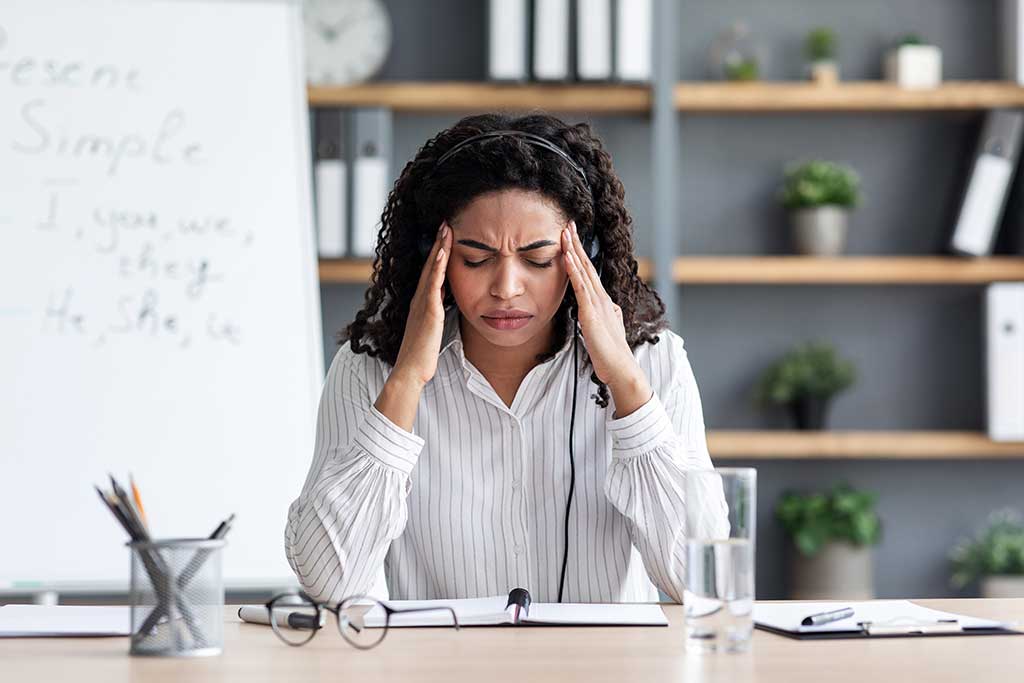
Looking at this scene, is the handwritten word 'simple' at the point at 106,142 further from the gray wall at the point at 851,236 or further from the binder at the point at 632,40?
the binder at the point at 632,40

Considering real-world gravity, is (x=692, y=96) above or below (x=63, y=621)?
above

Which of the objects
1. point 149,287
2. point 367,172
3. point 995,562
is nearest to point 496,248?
point 149,287

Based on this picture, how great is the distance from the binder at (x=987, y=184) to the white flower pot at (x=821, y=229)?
0.87 feet

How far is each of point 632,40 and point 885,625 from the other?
1.90 m

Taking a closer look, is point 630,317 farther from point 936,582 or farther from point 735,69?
point 936,582

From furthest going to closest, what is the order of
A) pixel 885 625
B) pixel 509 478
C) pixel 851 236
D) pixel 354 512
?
1. pixel 851 236
2. pixel 509 478
3. pixel 354 512
4. pixel 885 625

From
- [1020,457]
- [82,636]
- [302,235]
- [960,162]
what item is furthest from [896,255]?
[82,636]

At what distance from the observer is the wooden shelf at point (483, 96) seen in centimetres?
279

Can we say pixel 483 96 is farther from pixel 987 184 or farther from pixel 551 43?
pixel 987 184

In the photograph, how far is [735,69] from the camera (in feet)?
9.42

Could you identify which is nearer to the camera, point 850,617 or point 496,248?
point 850,617

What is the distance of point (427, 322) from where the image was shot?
149 centimetres

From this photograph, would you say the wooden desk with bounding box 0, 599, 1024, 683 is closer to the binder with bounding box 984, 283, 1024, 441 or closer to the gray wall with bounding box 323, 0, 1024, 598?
the binder with bounding box 984, 283, 1024, 441

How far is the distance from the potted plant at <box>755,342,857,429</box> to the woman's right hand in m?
1.54
